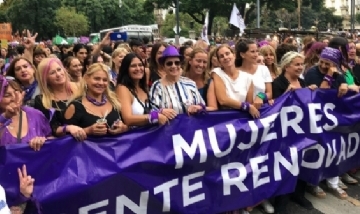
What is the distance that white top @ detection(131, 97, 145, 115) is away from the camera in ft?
13.4

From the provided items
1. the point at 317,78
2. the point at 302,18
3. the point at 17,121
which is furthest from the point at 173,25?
the point at 17,121

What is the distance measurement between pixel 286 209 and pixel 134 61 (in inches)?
84.9

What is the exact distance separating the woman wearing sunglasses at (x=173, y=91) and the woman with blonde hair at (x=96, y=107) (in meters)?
0.44

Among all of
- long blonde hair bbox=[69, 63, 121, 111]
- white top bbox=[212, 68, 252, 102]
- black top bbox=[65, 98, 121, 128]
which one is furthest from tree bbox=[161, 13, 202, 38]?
black top bbox=[65, 98, 121, 128]

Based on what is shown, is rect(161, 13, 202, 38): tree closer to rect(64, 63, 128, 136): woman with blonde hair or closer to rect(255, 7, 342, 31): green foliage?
rect(255, 7, 342, 31): green foliage

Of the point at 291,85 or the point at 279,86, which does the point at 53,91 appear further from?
the point at 291,85

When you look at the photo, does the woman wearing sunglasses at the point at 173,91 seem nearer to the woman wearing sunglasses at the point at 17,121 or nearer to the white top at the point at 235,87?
the white top at the point at 235,87

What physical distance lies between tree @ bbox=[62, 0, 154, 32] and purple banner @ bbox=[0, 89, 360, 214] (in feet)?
221

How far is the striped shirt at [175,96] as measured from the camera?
4203mm

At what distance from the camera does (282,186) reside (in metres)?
4.54

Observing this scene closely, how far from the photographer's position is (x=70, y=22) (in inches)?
2507

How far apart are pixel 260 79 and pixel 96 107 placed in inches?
75.0

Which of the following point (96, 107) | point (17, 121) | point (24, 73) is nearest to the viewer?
point (17, 121)

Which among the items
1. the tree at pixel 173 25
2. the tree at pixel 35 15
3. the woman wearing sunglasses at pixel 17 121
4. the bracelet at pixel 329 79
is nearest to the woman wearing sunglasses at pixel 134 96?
the woman wearing sunglasses at pixel 17 121
